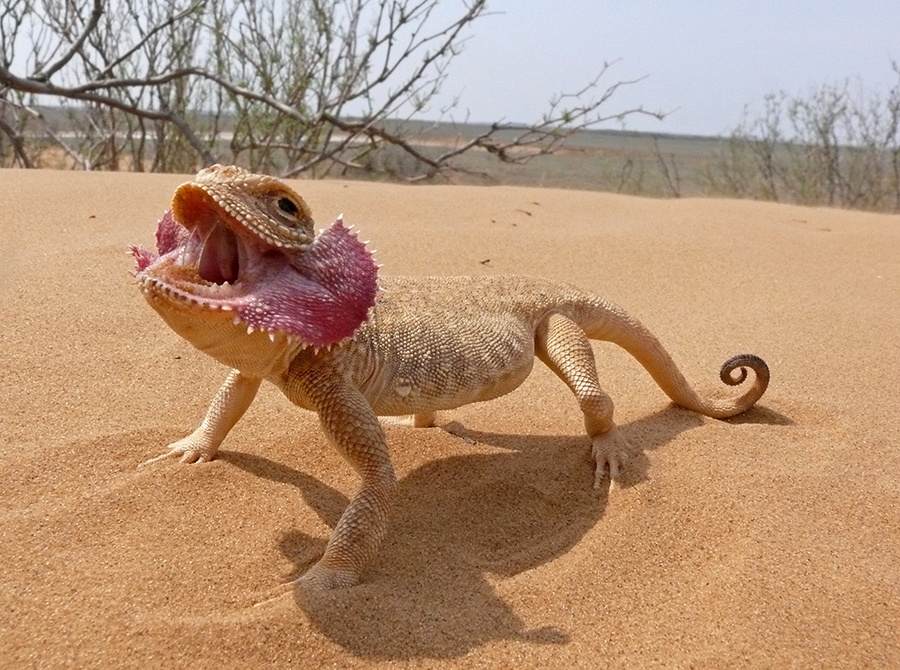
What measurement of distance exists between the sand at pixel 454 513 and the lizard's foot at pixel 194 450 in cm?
5

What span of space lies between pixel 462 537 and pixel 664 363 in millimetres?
1529

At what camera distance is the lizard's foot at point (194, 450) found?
10.2ft

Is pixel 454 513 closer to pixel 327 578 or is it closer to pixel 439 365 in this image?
pixel 439 365

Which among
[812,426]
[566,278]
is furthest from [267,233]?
[566,278]

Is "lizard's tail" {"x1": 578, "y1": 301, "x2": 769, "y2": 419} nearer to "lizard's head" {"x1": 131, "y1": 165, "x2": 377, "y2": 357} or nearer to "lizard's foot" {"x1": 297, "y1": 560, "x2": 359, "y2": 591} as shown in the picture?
"lizard's head" {"x1": 131, "y1": 165, "x2": 377, "y2": 357}

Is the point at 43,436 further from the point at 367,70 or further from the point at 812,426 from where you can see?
the point at 367,70

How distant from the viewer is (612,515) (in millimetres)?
2953

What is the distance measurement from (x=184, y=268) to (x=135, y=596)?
93cm

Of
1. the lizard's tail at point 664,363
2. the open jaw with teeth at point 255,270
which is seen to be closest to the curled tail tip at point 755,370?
the lizard's tail at point 664,363

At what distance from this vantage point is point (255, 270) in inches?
86.7

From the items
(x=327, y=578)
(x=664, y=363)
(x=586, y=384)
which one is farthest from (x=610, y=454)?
(x=327, y=578)

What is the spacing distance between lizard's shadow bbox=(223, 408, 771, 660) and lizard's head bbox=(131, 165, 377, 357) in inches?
30.5

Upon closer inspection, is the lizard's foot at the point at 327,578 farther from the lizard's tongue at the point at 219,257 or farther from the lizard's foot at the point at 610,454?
the lizard's foot at the point at 610,454

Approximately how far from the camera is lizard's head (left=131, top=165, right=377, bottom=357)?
2.05 metres
